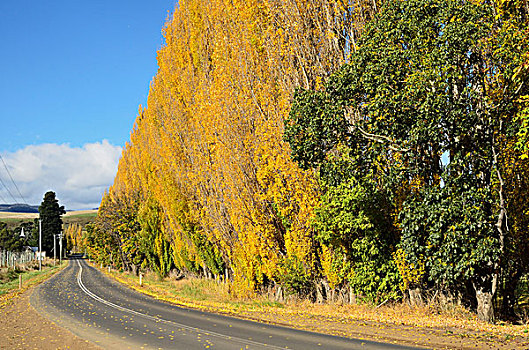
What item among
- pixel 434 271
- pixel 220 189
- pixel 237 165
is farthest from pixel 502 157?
pixel 220 189

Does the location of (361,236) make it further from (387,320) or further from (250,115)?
(250,115)

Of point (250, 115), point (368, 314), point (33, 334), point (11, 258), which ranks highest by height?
point (250, 115)

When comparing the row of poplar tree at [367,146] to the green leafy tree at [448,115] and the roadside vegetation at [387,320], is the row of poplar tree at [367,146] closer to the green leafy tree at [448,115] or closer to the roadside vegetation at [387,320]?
the green leafy tree at [448,115]

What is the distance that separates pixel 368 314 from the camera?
14562 millimetres

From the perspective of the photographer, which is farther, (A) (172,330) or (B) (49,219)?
(B) (49,219)

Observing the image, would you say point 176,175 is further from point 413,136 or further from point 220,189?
point 413,136

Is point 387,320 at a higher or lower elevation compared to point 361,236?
lower

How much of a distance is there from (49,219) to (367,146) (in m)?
97.5

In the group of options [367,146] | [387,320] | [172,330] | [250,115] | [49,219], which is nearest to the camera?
[367,146]

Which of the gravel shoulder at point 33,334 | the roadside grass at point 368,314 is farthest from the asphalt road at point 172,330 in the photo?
the roadside grass at point 368,314

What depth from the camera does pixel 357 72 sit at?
1235 centimetres

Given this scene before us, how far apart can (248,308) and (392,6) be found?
41.4 ft

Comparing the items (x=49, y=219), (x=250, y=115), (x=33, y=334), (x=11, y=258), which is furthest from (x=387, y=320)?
(x=49, y=219)

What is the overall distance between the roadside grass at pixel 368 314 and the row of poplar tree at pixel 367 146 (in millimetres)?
561
